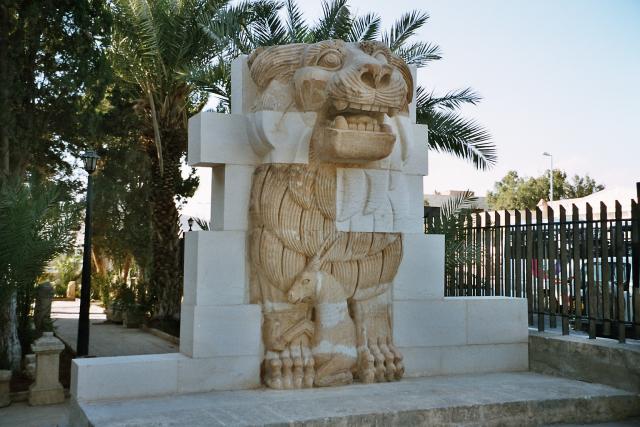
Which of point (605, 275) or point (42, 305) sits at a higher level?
point (605, 275)

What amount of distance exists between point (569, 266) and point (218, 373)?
12.3 ft

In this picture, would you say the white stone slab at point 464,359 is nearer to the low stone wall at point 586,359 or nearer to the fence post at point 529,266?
the low stone wall at point 586,359

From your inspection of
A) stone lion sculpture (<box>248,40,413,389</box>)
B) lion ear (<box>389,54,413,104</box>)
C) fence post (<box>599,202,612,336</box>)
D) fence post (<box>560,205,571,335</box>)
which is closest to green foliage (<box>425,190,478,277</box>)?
fence post (<box>560,205,571,335</box>)

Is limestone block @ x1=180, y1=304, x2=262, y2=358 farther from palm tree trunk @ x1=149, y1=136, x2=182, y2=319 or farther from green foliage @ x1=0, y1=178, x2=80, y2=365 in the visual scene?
palm tree trunk @ x1=149, y1=136, x2=182, y2=319

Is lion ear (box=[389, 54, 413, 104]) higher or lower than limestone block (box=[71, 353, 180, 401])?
higher

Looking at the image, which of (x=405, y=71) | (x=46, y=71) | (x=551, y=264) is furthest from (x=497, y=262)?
(x=46, y=71)

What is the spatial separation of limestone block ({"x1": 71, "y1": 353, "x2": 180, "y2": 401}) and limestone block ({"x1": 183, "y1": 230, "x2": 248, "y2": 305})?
0.55 m

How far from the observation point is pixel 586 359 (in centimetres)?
586

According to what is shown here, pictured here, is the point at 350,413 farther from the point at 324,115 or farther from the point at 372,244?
the point at 324,115

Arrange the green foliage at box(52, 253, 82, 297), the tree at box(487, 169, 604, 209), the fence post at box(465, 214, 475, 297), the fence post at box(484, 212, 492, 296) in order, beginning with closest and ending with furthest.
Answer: the fence post at box(484, 212, 492, 296) → the fence post at box(465, 214, 475, 297) → the green foliage at box(52, 253, 82, 297) → the tree at box(487, 169, 604, 209)

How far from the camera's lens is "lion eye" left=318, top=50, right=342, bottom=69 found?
5227mm

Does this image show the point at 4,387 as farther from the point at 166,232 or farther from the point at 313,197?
the point at 166,232

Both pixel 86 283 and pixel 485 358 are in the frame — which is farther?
pixel 86 283

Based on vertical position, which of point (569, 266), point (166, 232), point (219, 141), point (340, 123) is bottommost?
point (569, 266)
